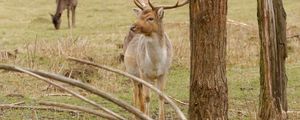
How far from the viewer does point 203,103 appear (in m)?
4.27

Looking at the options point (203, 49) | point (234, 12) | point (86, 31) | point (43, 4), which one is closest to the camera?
point (203, 49)

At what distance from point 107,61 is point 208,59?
8.20 meters

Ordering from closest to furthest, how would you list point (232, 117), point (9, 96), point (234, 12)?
point (232, 117), point (9, 96), point (234, 12)

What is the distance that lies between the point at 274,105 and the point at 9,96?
4.68 m

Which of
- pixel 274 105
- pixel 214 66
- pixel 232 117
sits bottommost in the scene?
pixel 232 117

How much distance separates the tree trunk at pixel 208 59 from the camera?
13.8 ft

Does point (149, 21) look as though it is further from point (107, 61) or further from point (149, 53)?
point (107, 61)

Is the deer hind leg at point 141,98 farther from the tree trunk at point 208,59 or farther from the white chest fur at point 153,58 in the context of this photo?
the tree trunk at point 208,59

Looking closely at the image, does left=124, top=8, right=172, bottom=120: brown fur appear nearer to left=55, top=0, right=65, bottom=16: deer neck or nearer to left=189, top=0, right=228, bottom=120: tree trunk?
left=189, top=0, right=228, bottom=120: tree trunk

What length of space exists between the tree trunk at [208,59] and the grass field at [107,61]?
98 cm

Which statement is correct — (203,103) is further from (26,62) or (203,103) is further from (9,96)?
(26,62)

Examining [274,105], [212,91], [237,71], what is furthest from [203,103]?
[237,71]

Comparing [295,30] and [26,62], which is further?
[295,30]

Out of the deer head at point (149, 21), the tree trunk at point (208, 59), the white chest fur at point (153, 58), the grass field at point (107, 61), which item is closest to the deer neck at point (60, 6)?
the grass field at point (107, 61)
